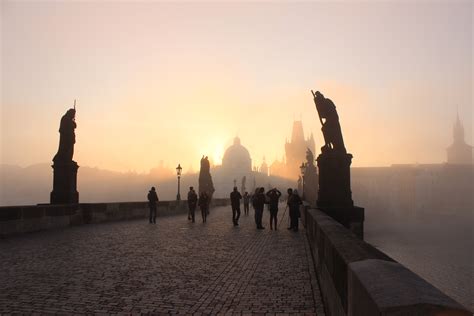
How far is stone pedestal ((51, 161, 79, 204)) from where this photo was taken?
17.8 meters

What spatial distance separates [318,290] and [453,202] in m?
195

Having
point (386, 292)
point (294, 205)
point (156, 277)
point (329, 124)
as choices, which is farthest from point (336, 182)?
point (386, 292)

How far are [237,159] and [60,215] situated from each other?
16604 centimetres

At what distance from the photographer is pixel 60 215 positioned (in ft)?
52.4

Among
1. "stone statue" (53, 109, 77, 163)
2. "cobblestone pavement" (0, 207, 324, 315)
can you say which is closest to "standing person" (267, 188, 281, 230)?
"cobblestone pavement" (0, 207, 324, 315)

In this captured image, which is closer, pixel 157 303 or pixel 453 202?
pixel 157 303

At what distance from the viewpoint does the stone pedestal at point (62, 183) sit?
17.8 meters

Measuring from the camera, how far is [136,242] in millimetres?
12156

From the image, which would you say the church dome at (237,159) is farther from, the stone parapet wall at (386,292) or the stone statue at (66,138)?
the stone parapet wall at (386,292)

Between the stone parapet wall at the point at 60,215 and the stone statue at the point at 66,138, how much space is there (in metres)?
2.07

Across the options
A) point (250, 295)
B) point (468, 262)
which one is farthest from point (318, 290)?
point (468, 262)

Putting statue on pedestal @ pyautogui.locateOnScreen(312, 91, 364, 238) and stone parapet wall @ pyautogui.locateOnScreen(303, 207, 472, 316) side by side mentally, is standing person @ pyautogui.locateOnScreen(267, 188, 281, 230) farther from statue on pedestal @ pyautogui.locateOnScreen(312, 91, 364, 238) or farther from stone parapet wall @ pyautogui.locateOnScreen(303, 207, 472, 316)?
stone parapet wall @ pyautogui.locateOnScreen(303, 207, 472, 316)

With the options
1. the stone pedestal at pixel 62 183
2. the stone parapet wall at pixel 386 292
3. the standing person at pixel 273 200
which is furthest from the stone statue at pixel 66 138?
the stone parapet wall at pixel 386 292

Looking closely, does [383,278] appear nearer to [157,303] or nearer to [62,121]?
[157,303]
